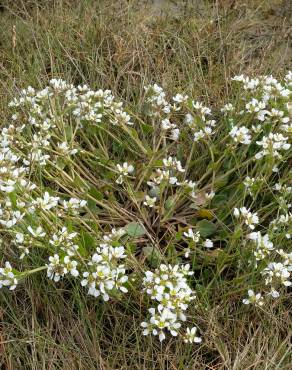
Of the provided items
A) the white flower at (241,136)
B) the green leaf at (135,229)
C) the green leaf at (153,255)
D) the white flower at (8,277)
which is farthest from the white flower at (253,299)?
the white flower at (8,277)

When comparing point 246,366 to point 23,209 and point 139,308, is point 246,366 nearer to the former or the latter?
point 139,308

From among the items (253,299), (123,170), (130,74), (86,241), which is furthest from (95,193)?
(130,74)

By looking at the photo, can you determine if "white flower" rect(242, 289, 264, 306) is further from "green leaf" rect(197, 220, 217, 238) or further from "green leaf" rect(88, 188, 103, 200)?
→ "green leaf" rect(88, 188, 103, 200)

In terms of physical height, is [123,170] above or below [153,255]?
above

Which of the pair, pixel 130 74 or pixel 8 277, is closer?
pixel 8 277

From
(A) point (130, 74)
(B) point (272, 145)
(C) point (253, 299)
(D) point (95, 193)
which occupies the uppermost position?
(B) point (272, 145)

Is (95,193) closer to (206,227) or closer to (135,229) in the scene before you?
(135,229)

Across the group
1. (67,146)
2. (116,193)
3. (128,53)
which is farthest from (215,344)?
(128,53)

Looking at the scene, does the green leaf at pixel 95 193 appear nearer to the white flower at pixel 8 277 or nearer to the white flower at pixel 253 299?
the white flower at pixel 8 277
